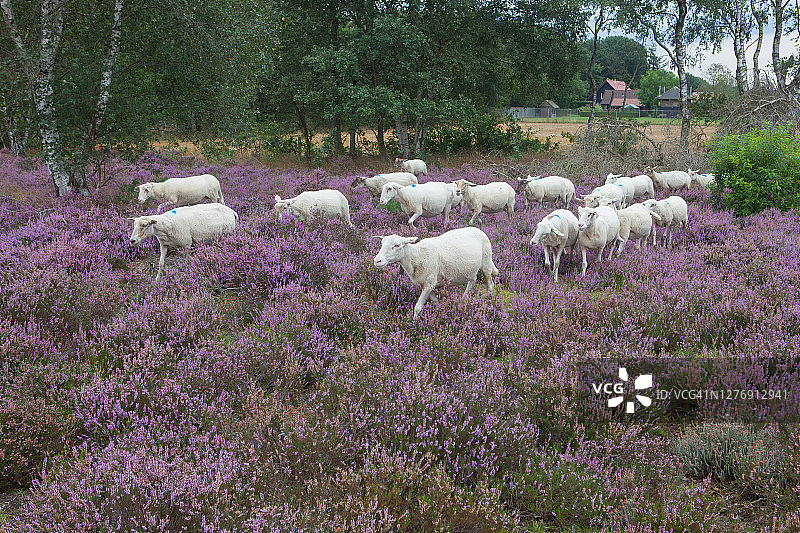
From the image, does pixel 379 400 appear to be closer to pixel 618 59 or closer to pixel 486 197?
pixel 486 197

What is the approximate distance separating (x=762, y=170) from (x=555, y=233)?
6966mm

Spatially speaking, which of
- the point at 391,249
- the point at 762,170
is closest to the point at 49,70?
the point at 391,249

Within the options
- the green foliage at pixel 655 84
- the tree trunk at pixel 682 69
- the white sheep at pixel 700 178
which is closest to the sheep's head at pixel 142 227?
the white sheep at pixel 700 178

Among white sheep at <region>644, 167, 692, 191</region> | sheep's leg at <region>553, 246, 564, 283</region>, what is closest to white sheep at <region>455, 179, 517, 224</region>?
sheep's leg at <region>553, 246, 564, 283</region>

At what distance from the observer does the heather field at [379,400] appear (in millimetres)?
2861

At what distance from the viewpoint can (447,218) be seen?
1142 centimetres

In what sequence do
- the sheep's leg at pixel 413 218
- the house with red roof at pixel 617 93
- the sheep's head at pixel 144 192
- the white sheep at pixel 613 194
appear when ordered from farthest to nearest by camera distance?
the house with red roof at pixel 617 93, the sheep's head at pixel 144 192, the white sheep at pixel 613 194, the sheep's leg at pixel 413 218

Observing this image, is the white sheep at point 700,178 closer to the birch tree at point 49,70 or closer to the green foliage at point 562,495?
the green foliage at point 562,495

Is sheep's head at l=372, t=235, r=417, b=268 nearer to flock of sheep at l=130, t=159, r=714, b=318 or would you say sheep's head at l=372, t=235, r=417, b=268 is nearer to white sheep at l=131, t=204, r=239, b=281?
flock of sheep at l=130, t=159, r=714, b=318

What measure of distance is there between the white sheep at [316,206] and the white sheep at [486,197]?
2798 millimetres

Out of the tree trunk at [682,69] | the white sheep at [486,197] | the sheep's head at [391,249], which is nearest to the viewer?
the sheep's head at [391,249]

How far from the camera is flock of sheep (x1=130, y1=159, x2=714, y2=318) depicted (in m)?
6.24

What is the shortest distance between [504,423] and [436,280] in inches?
110

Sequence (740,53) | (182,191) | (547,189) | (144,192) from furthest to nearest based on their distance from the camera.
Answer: (740,53), (547,189), (182,191), (144,192)
